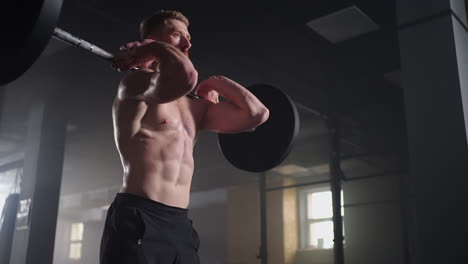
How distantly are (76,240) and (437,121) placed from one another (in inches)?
484

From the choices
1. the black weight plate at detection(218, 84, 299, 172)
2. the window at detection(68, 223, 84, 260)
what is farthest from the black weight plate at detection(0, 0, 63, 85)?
the window at detection(68, 223, 84, 260)

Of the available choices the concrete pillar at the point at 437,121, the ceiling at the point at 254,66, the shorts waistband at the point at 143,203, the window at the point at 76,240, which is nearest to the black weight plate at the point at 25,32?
the shorts waistband at the point at 143,203

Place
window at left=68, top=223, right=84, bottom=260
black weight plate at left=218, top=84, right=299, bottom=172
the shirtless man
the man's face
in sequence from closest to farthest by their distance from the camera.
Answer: the shirtless man
the man's face
black weight plate at left=218, top=84, right=299, bottom=172
window at left=68, top=223, right=84, bottom=260

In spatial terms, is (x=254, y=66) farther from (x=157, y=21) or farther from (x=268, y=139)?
Result: (x=157, y=21)

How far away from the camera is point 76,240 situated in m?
13.1

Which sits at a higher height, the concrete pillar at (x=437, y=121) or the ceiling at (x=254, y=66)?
the ceiling at (x=254, y=66)

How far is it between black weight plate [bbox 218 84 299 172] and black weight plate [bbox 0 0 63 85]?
845 millimetres

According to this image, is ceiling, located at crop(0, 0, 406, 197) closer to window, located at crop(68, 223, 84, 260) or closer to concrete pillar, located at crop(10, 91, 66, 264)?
concrete pillar, located at crop(10, 91, 66, 264)

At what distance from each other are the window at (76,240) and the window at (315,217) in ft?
22.7

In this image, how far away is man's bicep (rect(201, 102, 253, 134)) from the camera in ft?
5.06

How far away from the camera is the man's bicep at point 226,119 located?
5.06 feet

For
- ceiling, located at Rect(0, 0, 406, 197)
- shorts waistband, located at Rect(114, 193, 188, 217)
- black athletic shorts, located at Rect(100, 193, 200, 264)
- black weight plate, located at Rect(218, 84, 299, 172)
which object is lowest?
black athletic shorts, located at Rect(100, 193, 200, 264)

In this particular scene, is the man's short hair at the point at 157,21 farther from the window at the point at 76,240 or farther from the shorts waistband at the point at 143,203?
the window at the point at 76,240

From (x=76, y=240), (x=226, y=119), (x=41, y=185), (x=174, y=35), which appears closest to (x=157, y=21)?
(x=174, y=35)
